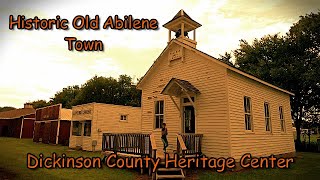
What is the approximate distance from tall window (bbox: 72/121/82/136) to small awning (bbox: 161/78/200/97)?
1548cm

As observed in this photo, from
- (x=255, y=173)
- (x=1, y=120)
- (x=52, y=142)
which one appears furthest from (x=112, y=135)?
(x=1, y=120)

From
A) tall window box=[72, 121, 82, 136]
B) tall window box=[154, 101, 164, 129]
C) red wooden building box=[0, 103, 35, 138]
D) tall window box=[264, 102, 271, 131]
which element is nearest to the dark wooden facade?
red wooden building box=[0, 103, 35, 138]

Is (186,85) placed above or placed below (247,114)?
above

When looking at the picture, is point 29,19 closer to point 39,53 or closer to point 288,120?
point 39,53

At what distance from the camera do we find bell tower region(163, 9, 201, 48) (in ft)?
47.4

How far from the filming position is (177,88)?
1285 centimetres

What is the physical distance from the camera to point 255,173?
10586mm

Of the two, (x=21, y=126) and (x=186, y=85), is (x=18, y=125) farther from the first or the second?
(x=186, y=85)

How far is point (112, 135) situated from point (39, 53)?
5921 mm

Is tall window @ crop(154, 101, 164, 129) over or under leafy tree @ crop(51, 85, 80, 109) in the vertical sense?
under

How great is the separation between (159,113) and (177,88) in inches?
96.3

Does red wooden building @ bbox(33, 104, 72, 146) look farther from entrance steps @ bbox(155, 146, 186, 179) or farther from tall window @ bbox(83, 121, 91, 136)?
entrance steps @ bbox(155, 146, 186, 179)

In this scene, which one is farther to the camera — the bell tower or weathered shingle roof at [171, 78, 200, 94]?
the bell tower

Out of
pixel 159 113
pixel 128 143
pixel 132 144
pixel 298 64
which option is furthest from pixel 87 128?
pixel 298 64
